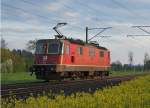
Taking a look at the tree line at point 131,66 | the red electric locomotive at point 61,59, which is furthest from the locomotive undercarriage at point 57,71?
the tree line at point 131,66

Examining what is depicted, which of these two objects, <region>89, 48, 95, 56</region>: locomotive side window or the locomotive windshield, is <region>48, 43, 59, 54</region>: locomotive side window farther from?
<region>89, 48, 95, 56</region>: locomotive side window

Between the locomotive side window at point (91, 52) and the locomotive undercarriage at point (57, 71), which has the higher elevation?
the locomotive side window at point (91, 52)

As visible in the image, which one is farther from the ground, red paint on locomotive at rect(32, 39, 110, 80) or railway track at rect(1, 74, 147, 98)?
red paint on locomotive at rect(32, 39, 110, 80)

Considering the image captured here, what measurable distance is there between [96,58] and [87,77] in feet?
8.11

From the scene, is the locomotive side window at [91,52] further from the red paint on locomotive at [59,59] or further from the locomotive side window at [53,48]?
the locomotive side window at [53,48]

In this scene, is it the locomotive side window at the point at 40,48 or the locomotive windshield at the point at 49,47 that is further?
the locomotive side window at the point at 40,48

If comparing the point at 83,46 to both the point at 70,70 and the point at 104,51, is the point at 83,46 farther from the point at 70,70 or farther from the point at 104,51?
the point at 104,51

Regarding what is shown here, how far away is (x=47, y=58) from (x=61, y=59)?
3.69 feet

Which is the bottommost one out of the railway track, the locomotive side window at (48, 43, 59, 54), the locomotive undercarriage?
the railway track

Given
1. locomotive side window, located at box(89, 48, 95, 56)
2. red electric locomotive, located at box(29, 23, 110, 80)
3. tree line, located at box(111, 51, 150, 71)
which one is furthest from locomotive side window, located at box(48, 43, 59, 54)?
tree line, located at box(111, 51, 150, 71)

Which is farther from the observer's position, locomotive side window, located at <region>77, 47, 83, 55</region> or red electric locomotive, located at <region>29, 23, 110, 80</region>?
locomotive side window, located at <region>77, 47, 83, 55</region>

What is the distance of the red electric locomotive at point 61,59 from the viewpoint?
3603 centimetres

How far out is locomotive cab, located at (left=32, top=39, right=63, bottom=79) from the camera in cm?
3594

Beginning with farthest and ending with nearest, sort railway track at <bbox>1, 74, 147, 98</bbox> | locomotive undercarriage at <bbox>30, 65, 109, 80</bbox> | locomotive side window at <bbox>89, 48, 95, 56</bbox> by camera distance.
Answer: locomotive side window at <bbox>89, 48, 95, 56</bbox> → locomotive undercarriage at <bbox>30, 65, 109, 80</bbox> → railway track at <bbox>1, 74, 147, 98</bbox>
